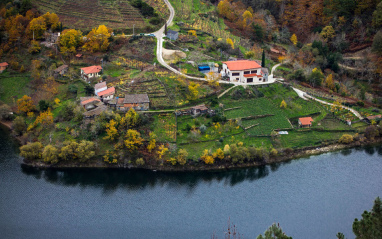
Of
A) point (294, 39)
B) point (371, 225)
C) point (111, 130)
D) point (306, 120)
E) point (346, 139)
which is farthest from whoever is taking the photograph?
point (294, 39)

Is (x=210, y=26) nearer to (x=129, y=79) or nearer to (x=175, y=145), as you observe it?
(x=129, y=79)

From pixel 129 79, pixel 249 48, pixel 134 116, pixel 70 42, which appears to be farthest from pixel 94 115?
pixel 249 48

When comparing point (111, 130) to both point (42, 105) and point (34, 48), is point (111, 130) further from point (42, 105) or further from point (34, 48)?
point (34, 48)

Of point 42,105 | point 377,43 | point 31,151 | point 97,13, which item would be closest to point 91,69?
point 42,105

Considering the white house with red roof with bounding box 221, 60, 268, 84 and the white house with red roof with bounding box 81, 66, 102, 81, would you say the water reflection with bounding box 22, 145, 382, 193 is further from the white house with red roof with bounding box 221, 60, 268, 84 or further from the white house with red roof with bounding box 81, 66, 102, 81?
the white house with red roof with bounding box 81, 66, 102, 81

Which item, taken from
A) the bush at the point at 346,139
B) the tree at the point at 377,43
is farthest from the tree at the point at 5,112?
the tree at the point at 377,43

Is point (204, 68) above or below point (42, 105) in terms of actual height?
above

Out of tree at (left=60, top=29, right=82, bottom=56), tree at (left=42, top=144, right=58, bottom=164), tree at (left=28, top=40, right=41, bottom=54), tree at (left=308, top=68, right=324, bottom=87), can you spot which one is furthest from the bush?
tree at (left=28, top=40, right=41, bottom=54)
